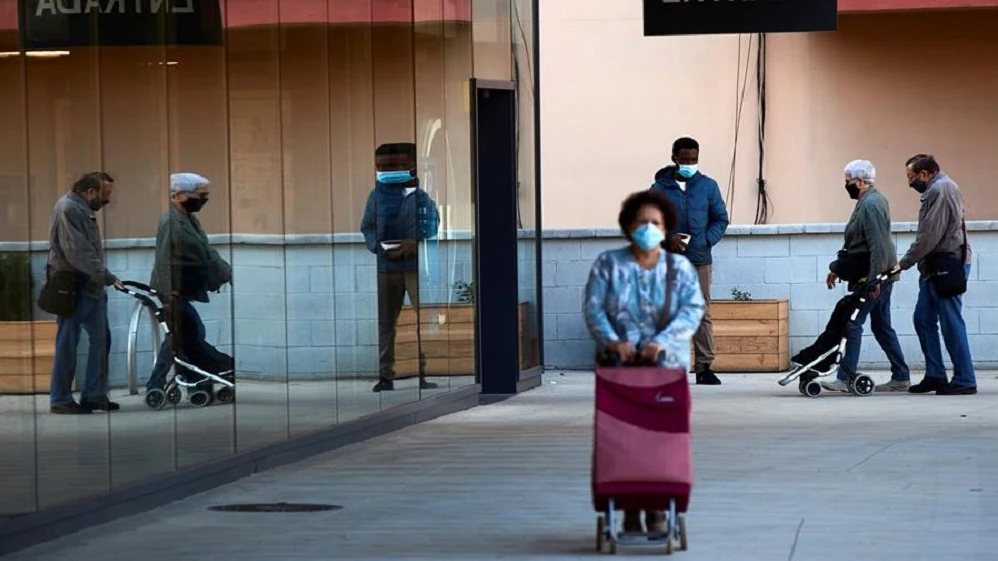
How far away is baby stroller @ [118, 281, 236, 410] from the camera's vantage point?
10578 millimetres

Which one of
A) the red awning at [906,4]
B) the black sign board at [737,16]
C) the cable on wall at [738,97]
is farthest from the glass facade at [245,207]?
the cable on wall at [738,97]

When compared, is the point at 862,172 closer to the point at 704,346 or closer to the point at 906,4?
the point at 704,346

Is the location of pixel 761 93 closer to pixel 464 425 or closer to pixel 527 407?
pixel 527 407

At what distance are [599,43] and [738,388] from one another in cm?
609

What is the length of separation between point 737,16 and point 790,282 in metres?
4.91

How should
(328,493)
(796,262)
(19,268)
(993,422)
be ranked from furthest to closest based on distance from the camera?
(796,262)
(993,422)
(328,493)
(19,268)

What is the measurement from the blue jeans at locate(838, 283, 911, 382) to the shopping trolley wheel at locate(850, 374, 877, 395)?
8 cm

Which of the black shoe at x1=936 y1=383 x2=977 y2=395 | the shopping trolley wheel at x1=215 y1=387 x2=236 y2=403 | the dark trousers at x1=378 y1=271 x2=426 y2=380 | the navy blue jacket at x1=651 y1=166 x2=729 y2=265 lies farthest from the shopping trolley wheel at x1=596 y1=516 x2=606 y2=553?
the navy blue jacket at x1=651 y1=166 x2=729 y2=265

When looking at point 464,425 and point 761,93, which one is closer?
point 464,425

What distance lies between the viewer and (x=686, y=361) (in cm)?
941

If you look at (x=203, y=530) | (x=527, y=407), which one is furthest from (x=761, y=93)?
(x=203, y=530)

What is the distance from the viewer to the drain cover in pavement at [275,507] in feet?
35.1

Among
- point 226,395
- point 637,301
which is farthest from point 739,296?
point 637,301

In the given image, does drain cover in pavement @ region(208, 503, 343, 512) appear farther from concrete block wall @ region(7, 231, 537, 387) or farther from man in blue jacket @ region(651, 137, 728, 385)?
man in blue jacket @ region(651, 137, 728, 385)
